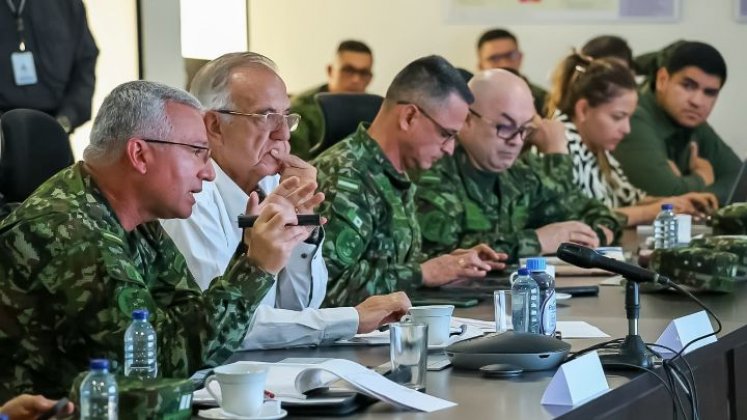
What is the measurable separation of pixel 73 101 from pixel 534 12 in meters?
3.03

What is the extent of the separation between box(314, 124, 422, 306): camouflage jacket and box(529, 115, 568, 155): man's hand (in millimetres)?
1487

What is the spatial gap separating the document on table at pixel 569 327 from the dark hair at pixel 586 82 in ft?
8.80

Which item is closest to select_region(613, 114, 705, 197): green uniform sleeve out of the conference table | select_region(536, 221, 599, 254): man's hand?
select_region(536, 221, 599, 254): man's hand

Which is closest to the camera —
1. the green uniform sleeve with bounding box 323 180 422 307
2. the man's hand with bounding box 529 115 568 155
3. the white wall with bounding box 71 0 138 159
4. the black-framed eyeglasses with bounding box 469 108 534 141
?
the green uniform sleeve with bounding box 323 180 422 307

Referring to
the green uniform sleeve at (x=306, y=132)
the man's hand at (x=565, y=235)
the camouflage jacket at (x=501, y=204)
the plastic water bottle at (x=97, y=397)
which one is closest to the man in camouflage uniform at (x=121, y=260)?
the plastic water bottle at (x=97, y=397)

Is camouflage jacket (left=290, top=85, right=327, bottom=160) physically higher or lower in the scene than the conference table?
higher

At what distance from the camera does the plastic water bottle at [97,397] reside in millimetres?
1545

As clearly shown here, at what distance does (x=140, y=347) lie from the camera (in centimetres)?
188

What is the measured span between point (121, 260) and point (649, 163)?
13.5 ft

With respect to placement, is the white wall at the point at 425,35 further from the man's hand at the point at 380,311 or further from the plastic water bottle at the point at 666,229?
the man's hand at the point at 380,311

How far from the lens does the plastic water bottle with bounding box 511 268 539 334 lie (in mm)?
2445

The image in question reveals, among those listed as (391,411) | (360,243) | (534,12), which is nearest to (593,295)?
(360,243)

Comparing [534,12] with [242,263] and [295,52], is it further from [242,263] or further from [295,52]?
[242,263]

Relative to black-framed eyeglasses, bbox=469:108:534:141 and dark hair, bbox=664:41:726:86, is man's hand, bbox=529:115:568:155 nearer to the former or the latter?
black-framed eyeglasses, bbox=469:108:534:141
